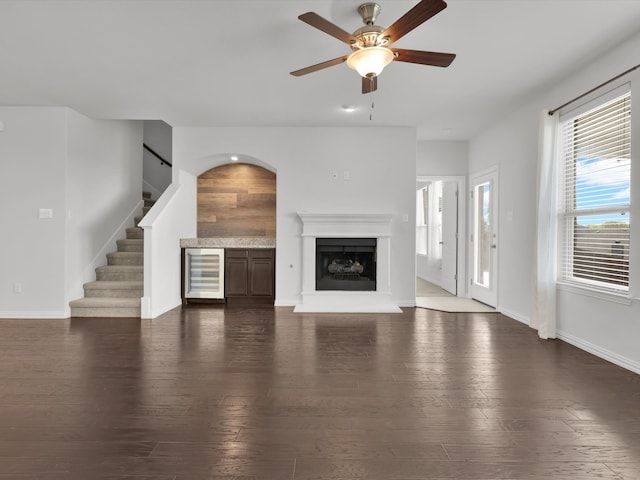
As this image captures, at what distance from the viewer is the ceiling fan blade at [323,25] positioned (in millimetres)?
2385

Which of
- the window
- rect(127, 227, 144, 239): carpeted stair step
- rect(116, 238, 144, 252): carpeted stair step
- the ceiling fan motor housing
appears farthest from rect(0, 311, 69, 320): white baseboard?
the window

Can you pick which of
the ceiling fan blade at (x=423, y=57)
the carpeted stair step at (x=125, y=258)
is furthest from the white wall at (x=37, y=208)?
the ceiling fan blade at (x=423, y=57)

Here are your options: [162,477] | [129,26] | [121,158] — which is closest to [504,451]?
[162,477]

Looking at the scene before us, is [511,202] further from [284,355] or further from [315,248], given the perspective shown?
[284,355]

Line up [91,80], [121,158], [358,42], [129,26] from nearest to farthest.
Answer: [358,42], [129,26], [91,80], [121,158]

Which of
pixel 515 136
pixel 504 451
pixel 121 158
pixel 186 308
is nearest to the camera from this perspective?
pixel 504 451

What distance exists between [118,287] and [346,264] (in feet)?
10.8

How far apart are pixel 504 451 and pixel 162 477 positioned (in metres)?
1.62

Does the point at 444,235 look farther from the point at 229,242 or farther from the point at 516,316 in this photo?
the point at 229,242

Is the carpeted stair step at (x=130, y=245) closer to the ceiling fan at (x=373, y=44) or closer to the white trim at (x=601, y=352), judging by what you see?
the ceiling fan at (x=373, y=44)

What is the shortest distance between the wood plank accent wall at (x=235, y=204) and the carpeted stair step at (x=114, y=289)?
135cm

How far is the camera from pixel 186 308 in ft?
18.2

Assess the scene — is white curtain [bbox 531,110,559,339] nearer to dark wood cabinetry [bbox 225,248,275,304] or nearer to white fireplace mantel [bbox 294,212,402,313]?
white fireplace mantel [bbox 294,212,402,313]

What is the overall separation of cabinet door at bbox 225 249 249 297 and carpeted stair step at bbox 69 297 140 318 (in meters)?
1.30
